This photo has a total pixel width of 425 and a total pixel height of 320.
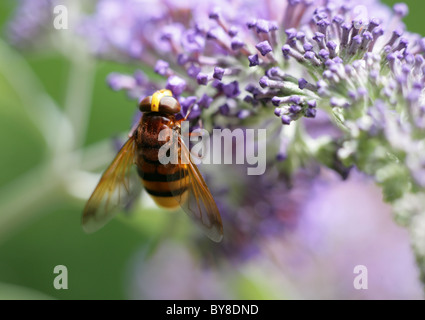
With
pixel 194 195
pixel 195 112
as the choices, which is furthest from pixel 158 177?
pixel 195 112

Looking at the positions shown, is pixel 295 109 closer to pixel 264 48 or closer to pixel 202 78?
pixel 264 48

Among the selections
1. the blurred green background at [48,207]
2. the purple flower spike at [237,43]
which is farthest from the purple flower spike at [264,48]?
the blurred green background at [48,207]

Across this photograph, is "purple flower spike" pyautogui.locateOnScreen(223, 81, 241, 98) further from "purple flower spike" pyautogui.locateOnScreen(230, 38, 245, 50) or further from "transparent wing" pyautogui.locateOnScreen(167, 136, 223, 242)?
"transparent wing" pyautogui.locateOnScreen(167, 136, 223, 242)

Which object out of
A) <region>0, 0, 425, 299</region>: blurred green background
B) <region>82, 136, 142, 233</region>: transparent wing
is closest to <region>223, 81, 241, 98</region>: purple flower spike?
<region>82, 136, 142, 233</region>: transparent wing

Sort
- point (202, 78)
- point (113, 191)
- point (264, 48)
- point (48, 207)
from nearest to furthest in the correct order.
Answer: point (264, 48)
point (202, 78)
point (113, 191)
point (48, 207)

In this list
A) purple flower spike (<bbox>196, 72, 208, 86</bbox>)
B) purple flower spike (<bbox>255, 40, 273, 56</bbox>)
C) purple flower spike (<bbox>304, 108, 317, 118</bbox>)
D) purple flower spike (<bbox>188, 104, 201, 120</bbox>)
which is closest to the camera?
purple flower spike (<bbox>304, 108, 317, 118</bbox>)

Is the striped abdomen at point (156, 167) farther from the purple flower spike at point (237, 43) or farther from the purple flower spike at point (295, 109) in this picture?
the purple flower spike at point (295, 109)
